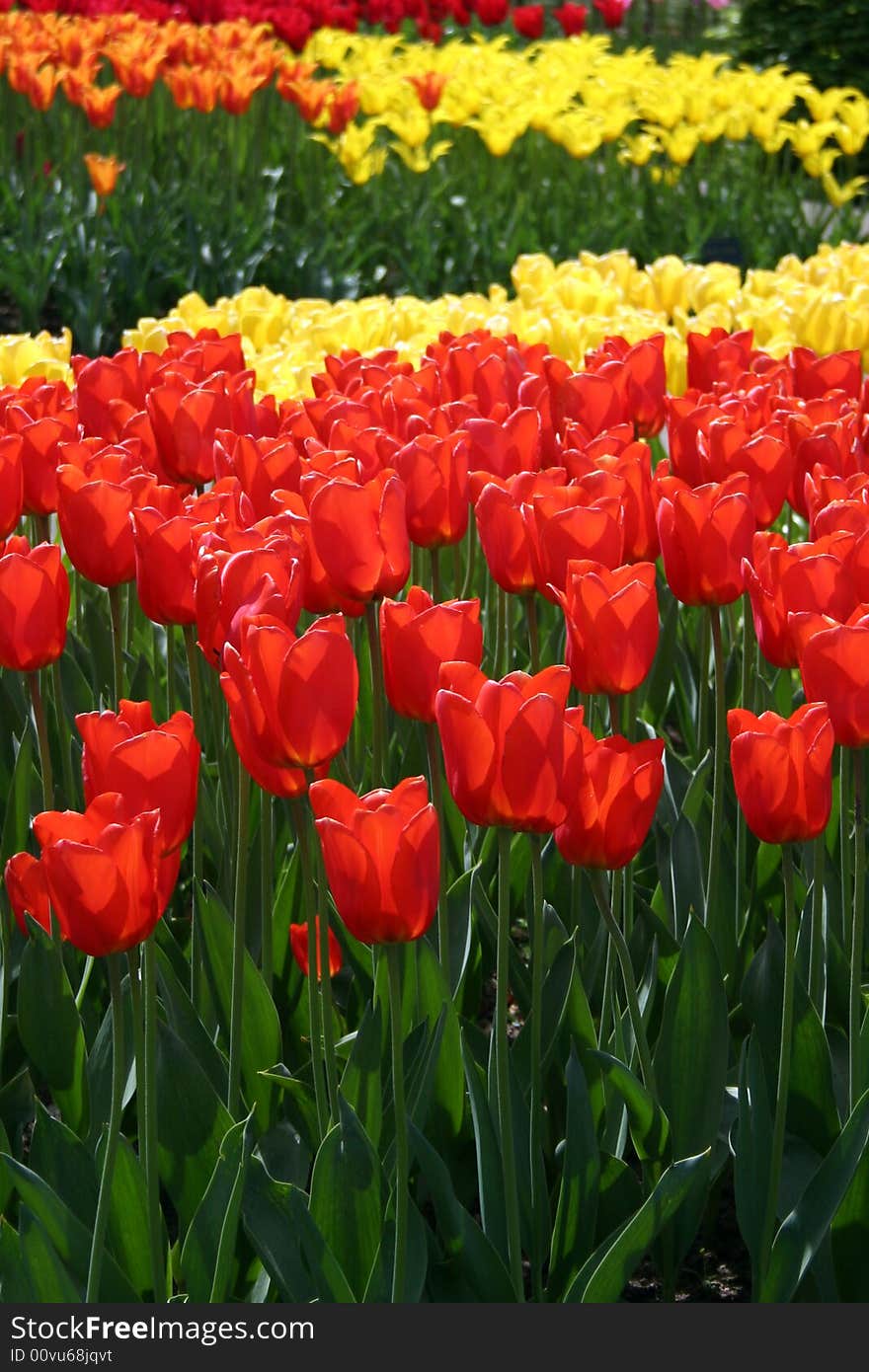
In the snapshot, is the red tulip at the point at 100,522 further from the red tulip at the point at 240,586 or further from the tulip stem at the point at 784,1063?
the tulip stem at the point at 784,1063

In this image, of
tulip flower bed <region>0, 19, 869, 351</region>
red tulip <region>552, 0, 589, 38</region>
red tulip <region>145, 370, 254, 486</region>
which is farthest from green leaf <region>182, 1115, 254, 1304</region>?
red tulip <region>552, 0, 589, 38</region>

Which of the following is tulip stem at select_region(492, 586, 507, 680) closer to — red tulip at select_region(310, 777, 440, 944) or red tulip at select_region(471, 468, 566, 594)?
red tulip at select_region(471, 468, 566, 594)

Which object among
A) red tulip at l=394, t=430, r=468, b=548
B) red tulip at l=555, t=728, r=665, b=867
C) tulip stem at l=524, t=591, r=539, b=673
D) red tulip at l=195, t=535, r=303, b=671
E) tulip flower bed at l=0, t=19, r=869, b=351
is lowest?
tulip flower bed at l=0, t=19, r=869, b=351

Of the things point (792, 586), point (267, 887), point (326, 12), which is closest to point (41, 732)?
point (267, 887)

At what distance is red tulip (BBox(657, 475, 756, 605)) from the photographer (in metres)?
1.83

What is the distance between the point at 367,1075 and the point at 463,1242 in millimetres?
201

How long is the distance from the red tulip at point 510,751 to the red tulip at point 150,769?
223 millimetres

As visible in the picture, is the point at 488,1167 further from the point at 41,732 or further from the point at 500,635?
the point at 500,635

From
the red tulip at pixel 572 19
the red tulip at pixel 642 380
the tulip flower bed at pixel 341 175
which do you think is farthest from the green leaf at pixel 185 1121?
the red tulip at pixel 572 19

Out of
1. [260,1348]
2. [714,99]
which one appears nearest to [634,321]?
[260,1348]

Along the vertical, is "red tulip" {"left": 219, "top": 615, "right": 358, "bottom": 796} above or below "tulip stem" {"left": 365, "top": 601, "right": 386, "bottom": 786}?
above

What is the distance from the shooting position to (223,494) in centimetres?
201

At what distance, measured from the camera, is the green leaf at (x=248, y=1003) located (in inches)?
72.3

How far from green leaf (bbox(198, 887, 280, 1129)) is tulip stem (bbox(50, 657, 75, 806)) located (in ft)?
1.51
